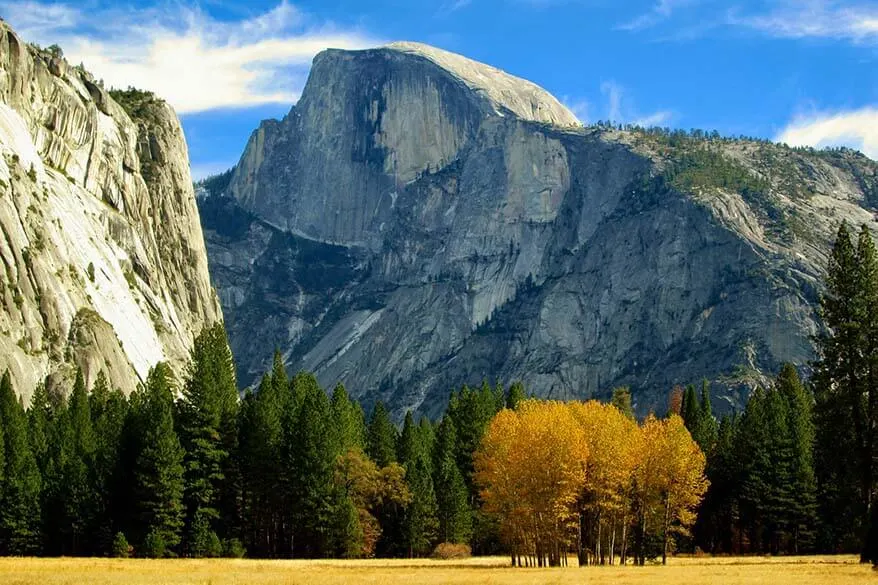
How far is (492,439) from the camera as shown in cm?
8906

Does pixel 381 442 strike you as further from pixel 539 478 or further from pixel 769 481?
pixel 539 478

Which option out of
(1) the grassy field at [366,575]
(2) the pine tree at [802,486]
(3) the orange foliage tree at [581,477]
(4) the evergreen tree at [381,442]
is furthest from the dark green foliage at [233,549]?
(2) the pine tree at [802,486]

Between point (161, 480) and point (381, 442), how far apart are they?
1140 inches

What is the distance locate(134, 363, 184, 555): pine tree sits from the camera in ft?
290

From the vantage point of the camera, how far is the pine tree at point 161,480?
88.2 meters

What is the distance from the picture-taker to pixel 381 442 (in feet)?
375

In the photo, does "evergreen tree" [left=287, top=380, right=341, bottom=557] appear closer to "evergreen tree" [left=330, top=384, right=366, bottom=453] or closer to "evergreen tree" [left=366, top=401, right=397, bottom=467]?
"evergreen tree" [left=330, top=384, right=366, bottom=453]

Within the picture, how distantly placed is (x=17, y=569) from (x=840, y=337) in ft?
140

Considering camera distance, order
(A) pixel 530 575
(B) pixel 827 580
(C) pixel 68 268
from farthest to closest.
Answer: (C) pixel 68 268
(A) pixel 530 575
(B) pixel 827 580

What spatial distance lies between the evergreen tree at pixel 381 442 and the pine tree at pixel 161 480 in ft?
74.2

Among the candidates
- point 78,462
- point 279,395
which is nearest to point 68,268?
point 279,395

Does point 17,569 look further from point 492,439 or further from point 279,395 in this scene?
point 279,395

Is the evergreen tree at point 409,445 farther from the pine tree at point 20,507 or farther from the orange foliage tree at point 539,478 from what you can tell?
the pine tree at point 20,507

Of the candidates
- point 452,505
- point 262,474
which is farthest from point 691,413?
point 262,474
